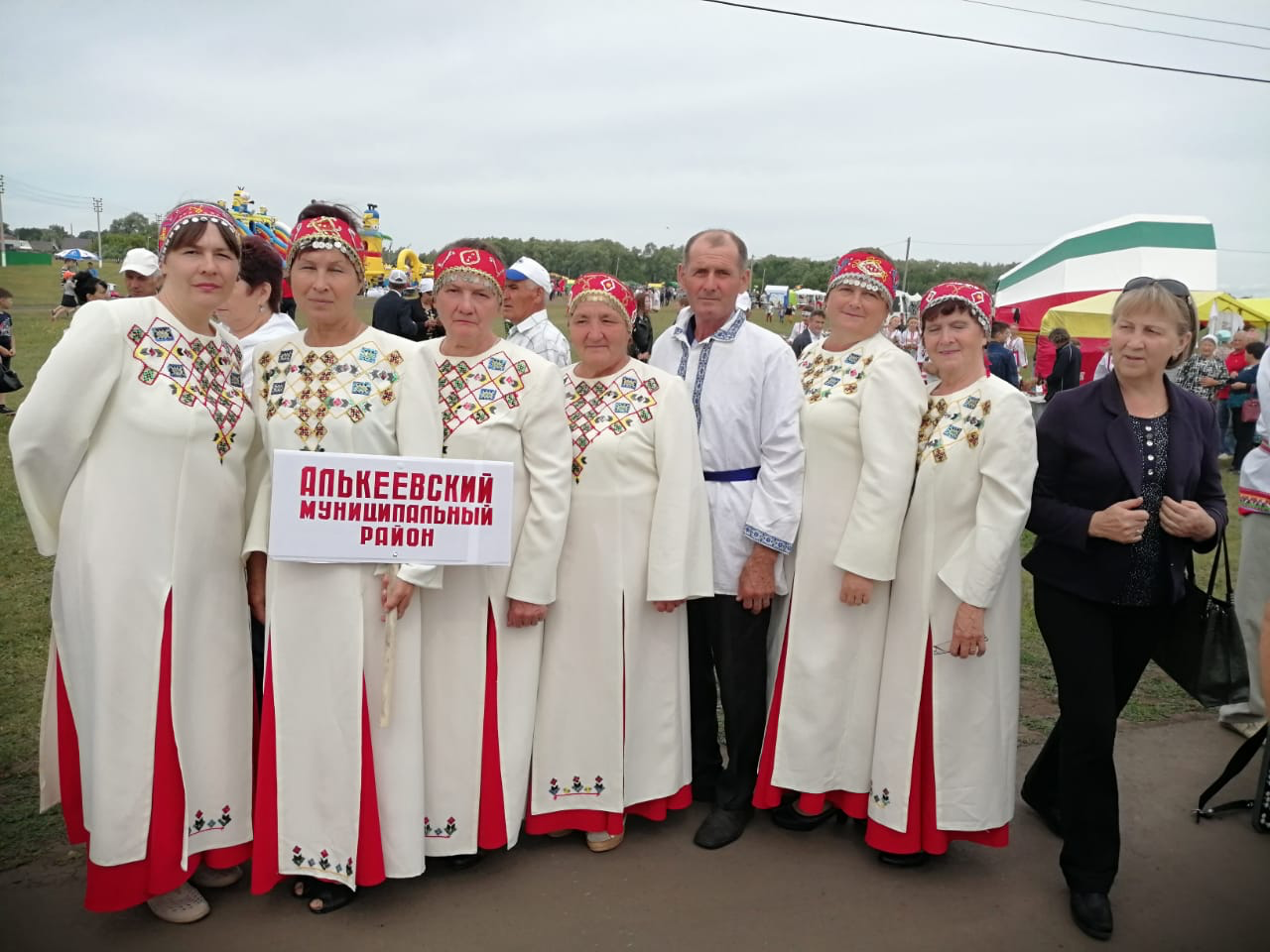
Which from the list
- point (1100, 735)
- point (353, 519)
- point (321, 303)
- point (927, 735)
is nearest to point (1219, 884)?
point (1100, 735)

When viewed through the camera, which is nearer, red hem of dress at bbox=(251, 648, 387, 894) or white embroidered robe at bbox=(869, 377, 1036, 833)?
red hem of dress at bbox=(251, 648, 387, 894)

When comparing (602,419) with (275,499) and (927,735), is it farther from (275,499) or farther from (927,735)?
(927,735)

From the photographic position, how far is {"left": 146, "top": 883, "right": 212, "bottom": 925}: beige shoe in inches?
116

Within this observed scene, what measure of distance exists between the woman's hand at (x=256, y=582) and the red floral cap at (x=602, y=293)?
140cm

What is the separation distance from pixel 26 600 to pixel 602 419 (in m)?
4.62

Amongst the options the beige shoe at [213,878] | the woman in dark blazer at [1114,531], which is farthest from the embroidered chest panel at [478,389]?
the woman in dark blazer at [1114,531]

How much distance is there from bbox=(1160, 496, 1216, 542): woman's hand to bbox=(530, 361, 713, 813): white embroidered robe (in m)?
1.59

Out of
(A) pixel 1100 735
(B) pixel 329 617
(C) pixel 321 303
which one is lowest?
(A) pixel 1100 735

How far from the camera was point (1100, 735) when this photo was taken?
314 cm

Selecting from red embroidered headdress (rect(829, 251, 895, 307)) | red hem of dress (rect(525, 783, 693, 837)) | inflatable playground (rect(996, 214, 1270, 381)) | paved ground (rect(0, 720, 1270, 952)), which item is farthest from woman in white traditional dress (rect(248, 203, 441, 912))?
inflatable playground (rect(996, 214, 1270, 381))

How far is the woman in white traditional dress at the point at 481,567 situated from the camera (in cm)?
320

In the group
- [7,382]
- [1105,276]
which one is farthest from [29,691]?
[1105,276]

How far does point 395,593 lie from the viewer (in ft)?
9.61

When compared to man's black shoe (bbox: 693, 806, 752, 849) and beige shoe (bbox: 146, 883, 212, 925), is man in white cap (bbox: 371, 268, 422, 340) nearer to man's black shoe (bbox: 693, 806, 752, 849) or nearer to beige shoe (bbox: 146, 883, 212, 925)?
man's black shoe (bbox: 693, 806, 752, 849)
